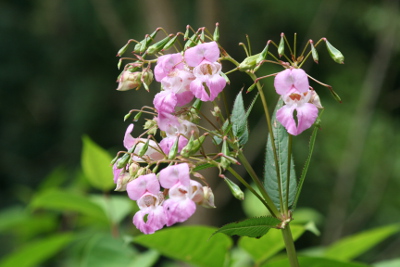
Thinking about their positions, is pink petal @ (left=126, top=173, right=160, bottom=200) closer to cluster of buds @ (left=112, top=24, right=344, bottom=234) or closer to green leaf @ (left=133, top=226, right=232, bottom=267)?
cluster of buds @ (left=112, top=24, right=344, bottom=234)

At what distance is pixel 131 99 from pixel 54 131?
1.00 m

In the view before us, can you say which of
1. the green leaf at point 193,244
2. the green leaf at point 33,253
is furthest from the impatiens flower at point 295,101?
the green leaf at point 33,253

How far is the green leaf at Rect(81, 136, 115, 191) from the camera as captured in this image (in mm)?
1362

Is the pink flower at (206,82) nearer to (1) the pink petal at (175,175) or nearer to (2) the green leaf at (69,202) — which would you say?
(1) the pink petal at (175,175)

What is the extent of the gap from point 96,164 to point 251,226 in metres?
0.81

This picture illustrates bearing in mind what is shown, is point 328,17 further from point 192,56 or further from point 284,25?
point 192,56

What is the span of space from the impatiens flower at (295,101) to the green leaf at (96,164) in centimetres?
80

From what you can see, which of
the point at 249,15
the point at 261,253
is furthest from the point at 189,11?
the point at 261,253

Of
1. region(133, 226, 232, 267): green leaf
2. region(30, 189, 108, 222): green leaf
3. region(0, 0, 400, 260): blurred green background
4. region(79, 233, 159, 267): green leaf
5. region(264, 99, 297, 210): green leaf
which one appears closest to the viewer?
region(264, 99, 297, 210): green leaf

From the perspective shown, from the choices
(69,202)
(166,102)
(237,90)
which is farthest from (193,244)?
(237,90)

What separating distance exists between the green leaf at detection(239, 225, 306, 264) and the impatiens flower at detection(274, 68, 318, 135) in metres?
0.37

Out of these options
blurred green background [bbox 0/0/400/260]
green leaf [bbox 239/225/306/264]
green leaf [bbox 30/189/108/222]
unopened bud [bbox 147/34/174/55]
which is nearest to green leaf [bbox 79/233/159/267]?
green leaf [bbox 30/189/108/222]

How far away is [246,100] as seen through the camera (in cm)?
445

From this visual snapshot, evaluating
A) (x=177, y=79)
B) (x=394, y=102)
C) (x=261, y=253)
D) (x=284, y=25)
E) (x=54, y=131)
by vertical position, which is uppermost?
(x=177, y=79)
